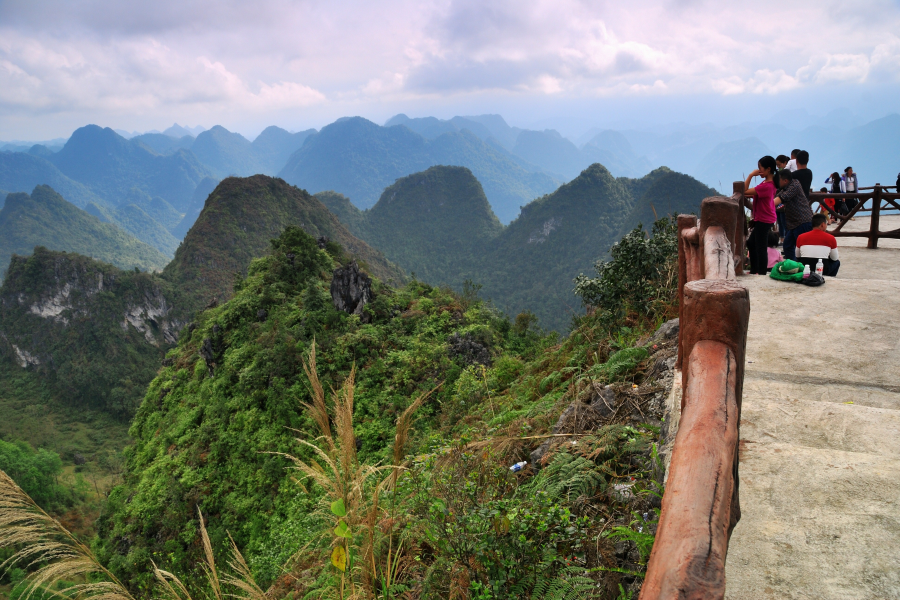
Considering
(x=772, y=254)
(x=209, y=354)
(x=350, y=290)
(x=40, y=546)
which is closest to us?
(x=40, y=546)

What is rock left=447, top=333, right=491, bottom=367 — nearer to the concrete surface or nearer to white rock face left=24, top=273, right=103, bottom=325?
the concrete surface

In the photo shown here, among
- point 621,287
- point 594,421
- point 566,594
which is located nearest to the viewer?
point 566,594

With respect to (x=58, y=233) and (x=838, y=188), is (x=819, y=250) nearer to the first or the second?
(x=838, y=188)

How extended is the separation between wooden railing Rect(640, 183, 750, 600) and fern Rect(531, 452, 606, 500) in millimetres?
1387

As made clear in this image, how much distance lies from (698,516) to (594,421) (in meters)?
2.57

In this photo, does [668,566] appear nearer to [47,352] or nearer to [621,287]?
[621,287]

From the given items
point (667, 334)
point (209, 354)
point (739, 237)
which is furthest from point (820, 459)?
point (209, 354)

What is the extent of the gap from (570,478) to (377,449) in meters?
8.82

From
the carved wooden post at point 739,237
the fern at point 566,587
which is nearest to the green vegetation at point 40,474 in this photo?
the fern at point 566,587

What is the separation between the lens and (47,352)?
4644 cm

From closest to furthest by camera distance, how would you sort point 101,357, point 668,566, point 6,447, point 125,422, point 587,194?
1. point 668,566
2. point 6,447
3. point 125,422
4. point 101,357
5. point 587,194

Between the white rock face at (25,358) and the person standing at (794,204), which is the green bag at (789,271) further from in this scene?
the white rock face at (25,358)

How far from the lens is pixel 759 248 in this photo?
4949 mm

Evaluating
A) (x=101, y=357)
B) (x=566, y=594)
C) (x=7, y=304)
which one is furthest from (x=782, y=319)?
(x=7, y=304)
